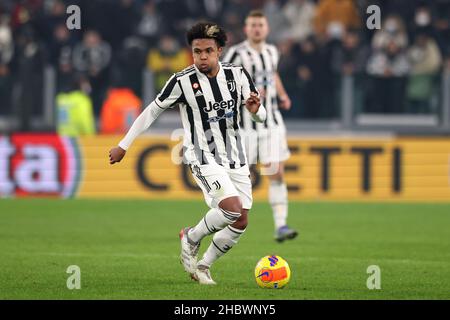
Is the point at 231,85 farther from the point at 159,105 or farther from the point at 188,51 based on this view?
the point at 188,51

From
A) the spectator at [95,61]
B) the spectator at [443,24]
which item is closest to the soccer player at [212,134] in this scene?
the spectator at [95,61]

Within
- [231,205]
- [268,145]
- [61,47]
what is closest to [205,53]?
[231,205]

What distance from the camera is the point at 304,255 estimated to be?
11320 mm

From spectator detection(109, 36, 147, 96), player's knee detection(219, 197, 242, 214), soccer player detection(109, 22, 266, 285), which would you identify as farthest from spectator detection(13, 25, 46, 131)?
player's knee detection(219, 197, 242, 214)

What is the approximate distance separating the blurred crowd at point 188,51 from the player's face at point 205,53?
9946mm

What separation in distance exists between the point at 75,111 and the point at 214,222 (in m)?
10.6

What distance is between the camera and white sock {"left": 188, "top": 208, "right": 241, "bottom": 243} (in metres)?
8.85

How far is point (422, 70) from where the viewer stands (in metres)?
19.7

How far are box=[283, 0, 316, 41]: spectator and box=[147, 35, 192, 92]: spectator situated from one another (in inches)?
88.6

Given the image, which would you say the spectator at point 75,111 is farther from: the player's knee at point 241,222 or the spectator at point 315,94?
the player's knee at point 241,222

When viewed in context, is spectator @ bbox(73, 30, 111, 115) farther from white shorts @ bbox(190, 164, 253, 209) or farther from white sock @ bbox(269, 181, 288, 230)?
white shorts @ bbox(190, 164, 253, 209)
